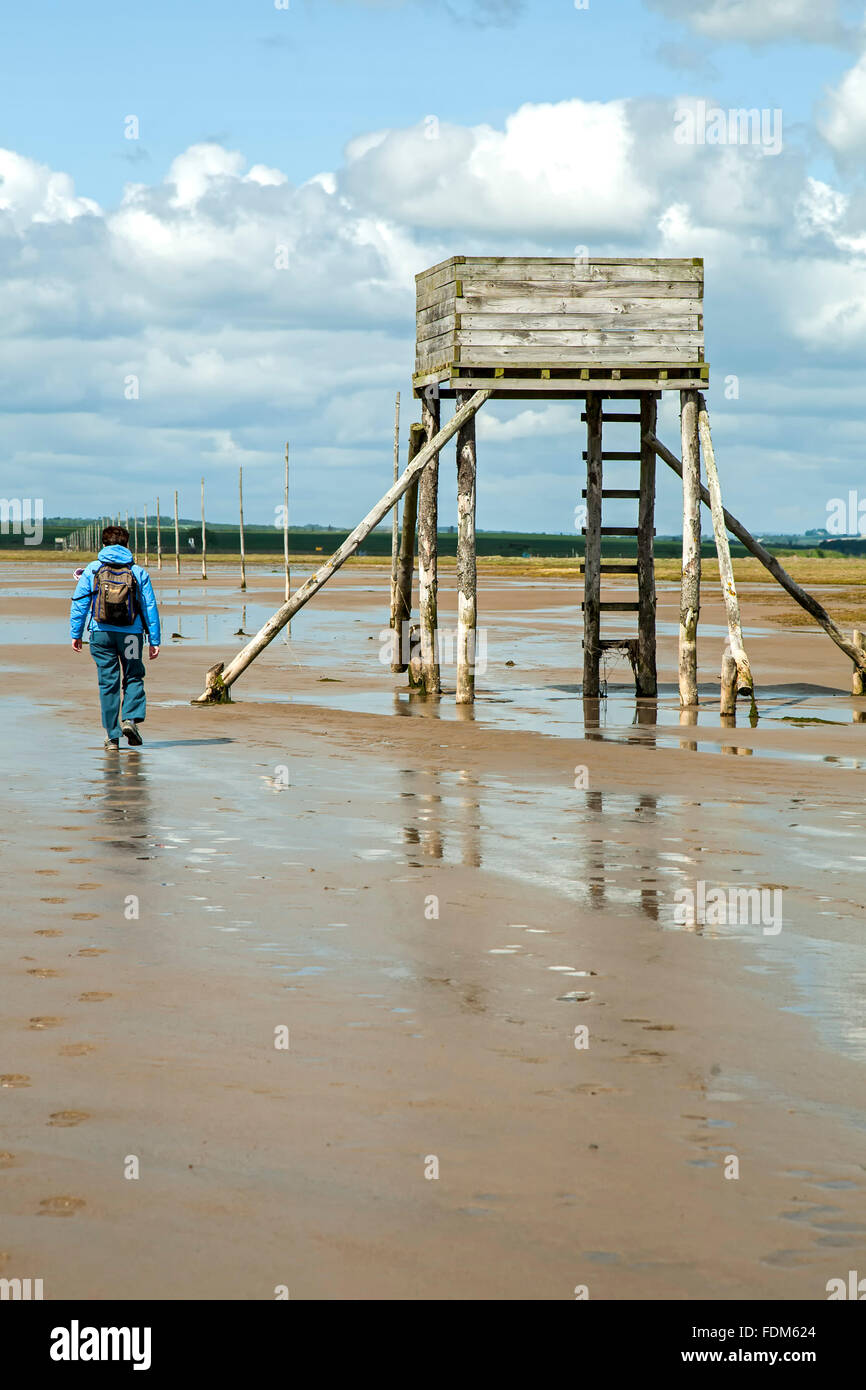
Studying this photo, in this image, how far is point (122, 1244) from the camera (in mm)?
3867

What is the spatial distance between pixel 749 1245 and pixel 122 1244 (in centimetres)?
156

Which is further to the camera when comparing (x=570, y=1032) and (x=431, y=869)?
(x=431, y=869)

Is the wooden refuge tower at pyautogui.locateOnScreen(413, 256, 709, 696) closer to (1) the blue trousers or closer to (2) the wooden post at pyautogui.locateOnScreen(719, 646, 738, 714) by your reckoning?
(2) the wooden post at pyautogui.locateOnScreen(719, 646, 738, 714)

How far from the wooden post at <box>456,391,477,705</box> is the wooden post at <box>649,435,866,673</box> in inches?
Answer: 106

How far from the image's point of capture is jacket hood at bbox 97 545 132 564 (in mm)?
13438

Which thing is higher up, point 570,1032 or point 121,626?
point 121,626

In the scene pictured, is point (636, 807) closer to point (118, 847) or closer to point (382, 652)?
point (118, 847)

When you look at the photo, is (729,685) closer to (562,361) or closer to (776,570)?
(776,570)

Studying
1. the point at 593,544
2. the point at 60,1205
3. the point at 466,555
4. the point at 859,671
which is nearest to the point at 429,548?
the point at 466,555

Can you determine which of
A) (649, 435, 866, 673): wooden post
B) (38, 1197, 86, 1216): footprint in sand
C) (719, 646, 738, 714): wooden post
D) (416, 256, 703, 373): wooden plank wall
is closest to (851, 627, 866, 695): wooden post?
(649, 435, 866, 673): wooden post

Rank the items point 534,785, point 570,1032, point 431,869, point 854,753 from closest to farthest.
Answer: point 570,1032
point 431,869
point 534,785
point 854,753

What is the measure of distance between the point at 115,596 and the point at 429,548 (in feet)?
22.7
